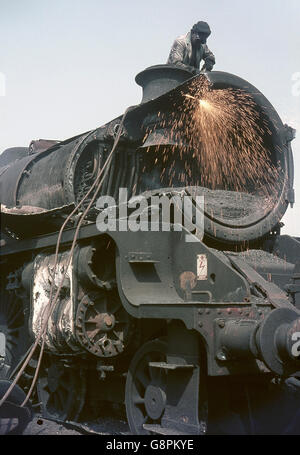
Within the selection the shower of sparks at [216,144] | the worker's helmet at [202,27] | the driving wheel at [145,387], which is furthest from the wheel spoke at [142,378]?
the worker's helmet at [202,27]

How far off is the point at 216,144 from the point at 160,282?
69.5 inches

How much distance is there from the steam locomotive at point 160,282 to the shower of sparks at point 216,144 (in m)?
0.02

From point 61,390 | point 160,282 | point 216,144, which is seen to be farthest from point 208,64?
point 61,390

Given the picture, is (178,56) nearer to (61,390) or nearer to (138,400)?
(138,400)

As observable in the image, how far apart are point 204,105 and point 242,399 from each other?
2660mm

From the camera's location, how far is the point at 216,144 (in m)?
5.68

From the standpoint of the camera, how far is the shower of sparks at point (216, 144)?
5.35m

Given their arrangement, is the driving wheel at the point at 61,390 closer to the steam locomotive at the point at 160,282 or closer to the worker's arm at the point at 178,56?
the steam locomotive at the point at 160,282

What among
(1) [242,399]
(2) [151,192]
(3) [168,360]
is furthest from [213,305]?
(2) [151,192]

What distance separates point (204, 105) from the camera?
550 cm

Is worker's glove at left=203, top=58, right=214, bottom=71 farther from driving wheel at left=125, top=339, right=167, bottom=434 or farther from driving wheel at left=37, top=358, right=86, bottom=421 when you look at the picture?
driving wheel at left=37, top=358, right=86, bottom=421

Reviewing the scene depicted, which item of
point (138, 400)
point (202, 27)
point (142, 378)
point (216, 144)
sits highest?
point (202, 27)
